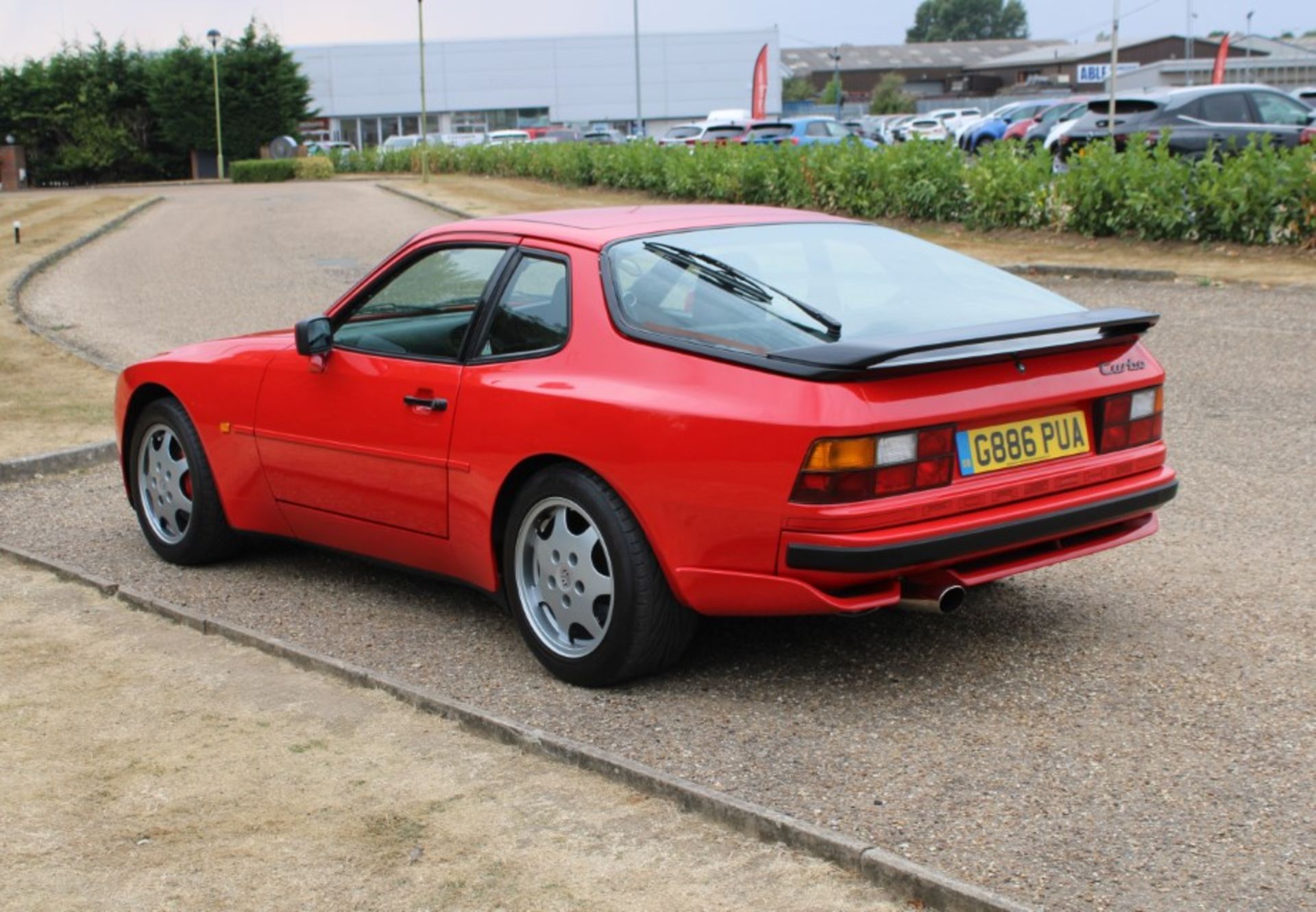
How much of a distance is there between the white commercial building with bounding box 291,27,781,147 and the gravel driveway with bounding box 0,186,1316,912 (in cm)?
8964

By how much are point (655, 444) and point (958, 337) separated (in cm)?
89

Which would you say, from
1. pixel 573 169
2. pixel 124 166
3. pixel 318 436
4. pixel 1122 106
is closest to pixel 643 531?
pixel 318 436

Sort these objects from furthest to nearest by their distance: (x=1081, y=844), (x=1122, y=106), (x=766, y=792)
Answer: (x=1122, y=106) < (x=766, y=792) < (x=1081, y=844)

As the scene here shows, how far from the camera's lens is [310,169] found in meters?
53.2

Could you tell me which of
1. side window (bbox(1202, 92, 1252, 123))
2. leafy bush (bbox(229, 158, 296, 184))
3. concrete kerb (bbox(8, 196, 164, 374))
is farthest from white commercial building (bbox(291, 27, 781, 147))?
side window (bbox(1202, 92, 1252, 123))

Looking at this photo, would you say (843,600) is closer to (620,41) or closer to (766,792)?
(766,792)

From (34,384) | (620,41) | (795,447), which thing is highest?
(620,41)

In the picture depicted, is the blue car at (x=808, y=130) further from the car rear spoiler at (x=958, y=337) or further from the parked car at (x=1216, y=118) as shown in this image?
the car rear spoiler at (x=958, y=337)

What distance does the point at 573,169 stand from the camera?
3503 cm

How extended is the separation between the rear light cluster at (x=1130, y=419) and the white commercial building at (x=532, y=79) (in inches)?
3582

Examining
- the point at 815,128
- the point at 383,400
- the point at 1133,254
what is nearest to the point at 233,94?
the point at 815,128

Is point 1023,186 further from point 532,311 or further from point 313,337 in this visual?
point 532,311

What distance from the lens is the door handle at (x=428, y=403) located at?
17.4 feet

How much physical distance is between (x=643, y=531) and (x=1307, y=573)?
8.99ft
